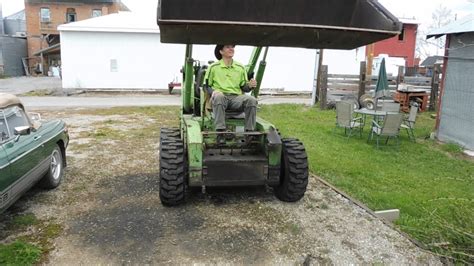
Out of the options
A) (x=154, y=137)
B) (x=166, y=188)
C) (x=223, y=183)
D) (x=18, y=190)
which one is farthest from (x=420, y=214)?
(x=154, y=137)

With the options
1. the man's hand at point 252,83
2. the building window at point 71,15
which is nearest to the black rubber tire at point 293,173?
the man's hand at point 252,83

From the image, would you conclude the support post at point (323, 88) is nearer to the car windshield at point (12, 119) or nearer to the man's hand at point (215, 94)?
the man's hand at point (215, 94)

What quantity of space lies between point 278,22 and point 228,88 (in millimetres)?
1757

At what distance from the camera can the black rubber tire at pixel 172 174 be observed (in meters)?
4.87

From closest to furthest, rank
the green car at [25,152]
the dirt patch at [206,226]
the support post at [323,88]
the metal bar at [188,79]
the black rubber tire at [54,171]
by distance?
the dirt patch at [206,226]
the green car at [25,152]
the metal bar at [188,79]
the black rubber tire at [54,171]
the support post at [323,88]

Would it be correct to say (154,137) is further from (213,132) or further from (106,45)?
(106,45)

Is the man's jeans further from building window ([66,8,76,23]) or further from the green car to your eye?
building window ([66,8,76,23])

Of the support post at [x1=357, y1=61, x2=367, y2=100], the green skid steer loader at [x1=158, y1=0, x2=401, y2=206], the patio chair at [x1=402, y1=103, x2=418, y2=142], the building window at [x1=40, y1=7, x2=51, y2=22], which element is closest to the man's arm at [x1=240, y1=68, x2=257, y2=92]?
the green skid steer loader at [x1=158, y1=0, x2=401, y2=206]

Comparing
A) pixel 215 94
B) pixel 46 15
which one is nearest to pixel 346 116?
pixel 215 94

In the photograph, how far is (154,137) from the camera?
964 centimetres

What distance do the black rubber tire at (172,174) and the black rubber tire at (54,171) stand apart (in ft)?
5.46

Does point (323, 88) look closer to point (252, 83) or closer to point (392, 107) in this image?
point (392, 107)

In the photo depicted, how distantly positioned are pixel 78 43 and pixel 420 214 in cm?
1873

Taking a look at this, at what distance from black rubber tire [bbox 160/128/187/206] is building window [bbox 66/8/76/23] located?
4355 cm
